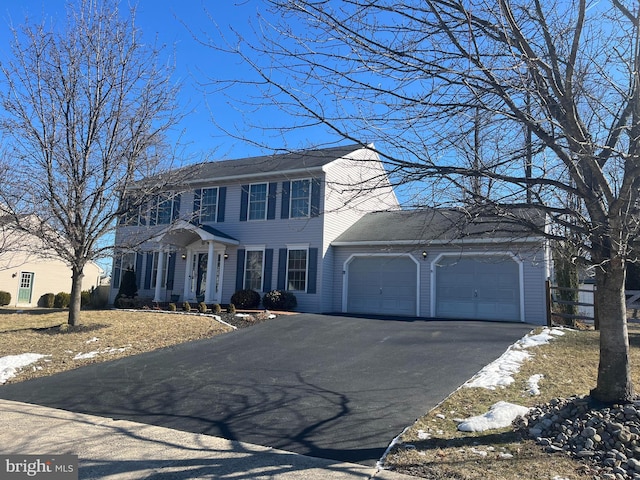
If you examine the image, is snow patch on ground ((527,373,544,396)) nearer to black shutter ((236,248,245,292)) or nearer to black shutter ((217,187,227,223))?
black shutter ((236,248,245,292))

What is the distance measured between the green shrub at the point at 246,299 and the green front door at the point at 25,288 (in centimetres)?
1889

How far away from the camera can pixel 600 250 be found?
17.4 feet

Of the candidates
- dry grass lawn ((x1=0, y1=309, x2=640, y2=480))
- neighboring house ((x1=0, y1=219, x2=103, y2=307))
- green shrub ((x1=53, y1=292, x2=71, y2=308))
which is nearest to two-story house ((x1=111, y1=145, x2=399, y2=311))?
dry grass lawn ((x1=0, y1=309, x2=640, y2=480))

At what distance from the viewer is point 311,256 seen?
17656 millimetres

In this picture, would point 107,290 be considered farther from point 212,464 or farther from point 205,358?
point 212,464

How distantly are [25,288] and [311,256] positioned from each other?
21.9 meters

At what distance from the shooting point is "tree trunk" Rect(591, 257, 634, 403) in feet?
16.7

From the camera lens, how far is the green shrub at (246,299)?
697 inches

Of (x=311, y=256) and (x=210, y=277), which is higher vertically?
(x=311, y=256)

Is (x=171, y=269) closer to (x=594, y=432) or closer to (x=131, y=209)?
(x=131, y=209)

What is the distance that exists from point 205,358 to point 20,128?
24.4ft

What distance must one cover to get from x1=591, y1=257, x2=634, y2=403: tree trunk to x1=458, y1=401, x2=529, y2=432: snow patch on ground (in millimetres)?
908

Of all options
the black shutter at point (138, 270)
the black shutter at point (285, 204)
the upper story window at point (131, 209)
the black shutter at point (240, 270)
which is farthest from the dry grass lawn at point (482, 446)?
the black shutter at point (138, 270)

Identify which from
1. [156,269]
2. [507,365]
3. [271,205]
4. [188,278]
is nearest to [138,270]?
[156,269]
